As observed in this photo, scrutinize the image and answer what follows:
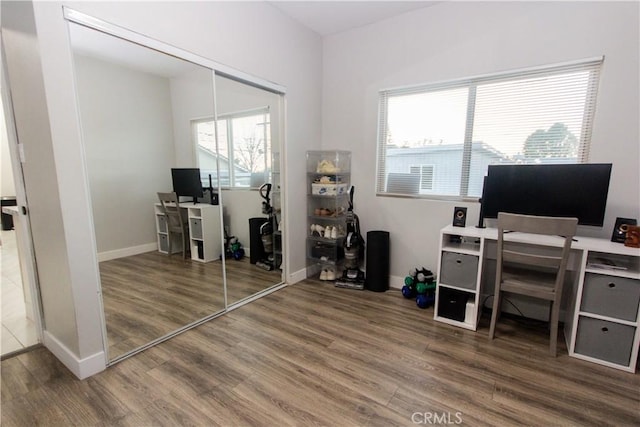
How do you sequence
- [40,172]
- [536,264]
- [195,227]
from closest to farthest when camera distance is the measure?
1. [40,172]
2. [536,264]
3. [195,227]

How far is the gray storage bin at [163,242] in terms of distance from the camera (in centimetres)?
251

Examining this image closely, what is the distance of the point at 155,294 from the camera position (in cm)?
262

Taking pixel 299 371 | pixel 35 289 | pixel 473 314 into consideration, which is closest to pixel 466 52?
pixel 473 314

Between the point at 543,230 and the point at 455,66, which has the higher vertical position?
the point at 455,66

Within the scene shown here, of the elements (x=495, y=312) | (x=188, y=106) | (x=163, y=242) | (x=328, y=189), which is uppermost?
(x=188, y=106)

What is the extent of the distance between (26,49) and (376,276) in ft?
10.5

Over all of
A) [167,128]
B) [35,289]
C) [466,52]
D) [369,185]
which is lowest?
[35,289]

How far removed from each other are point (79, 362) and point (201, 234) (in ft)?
4.20

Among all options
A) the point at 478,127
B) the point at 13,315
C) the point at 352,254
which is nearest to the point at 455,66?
the point at 478,127

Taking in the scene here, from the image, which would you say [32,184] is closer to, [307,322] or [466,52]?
[307,322]

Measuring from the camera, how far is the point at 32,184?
6.06 ft

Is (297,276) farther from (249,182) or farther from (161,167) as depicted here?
(161,167)

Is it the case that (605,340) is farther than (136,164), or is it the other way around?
(136,164)

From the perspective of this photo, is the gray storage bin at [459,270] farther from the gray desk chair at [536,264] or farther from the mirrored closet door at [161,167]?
the mirrored closet door at [161,167]
